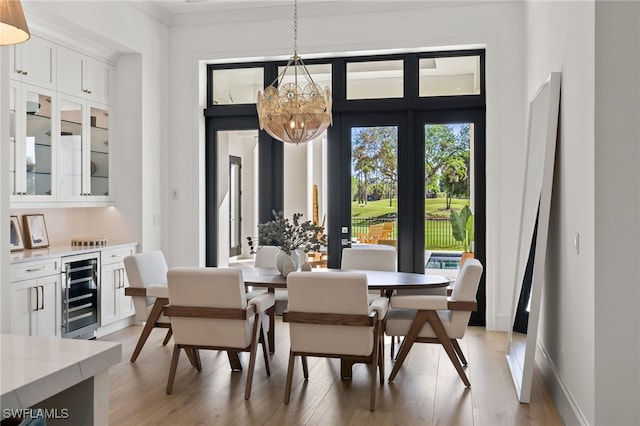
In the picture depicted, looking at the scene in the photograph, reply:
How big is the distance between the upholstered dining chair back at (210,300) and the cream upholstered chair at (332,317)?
1.13 ft

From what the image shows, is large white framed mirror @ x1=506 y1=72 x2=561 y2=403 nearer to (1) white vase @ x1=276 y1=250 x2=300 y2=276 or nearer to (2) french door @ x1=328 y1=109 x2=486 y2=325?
(2) french door @ x1=328 y1=109 x2=486 y2=325

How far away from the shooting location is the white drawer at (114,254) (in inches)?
209

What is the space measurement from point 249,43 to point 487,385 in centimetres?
433

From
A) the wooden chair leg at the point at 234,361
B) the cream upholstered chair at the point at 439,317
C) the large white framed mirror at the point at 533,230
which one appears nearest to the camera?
the large white framed mirror at the point at 533,230

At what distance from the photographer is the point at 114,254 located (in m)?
5.48

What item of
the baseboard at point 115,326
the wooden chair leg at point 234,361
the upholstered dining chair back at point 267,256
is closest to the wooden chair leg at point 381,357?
the wooden chair leg at point 234,361

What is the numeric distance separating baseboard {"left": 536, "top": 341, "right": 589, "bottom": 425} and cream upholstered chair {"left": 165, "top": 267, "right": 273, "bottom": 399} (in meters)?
1.91

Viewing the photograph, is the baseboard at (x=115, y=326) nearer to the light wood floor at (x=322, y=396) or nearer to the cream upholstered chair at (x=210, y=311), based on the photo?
the light wood floor at (x=322, y=396)

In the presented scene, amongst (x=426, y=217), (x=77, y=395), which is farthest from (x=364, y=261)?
→ (x=77, y=395)

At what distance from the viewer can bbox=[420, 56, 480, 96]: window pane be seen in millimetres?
5812

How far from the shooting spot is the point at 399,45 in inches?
227

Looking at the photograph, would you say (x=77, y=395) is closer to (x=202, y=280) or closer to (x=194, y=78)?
(x=202, y=280)

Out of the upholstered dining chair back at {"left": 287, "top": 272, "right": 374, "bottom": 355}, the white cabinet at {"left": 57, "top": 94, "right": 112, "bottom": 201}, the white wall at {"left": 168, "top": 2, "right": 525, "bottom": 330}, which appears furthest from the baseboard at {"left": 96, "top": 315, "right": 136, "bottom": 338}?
the upholstered dining chair back at {"left": 287, "top": 272, "right": 374, "bottom": 355}

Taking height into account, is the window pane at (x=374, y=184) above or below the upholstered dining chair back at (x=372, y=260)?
above
